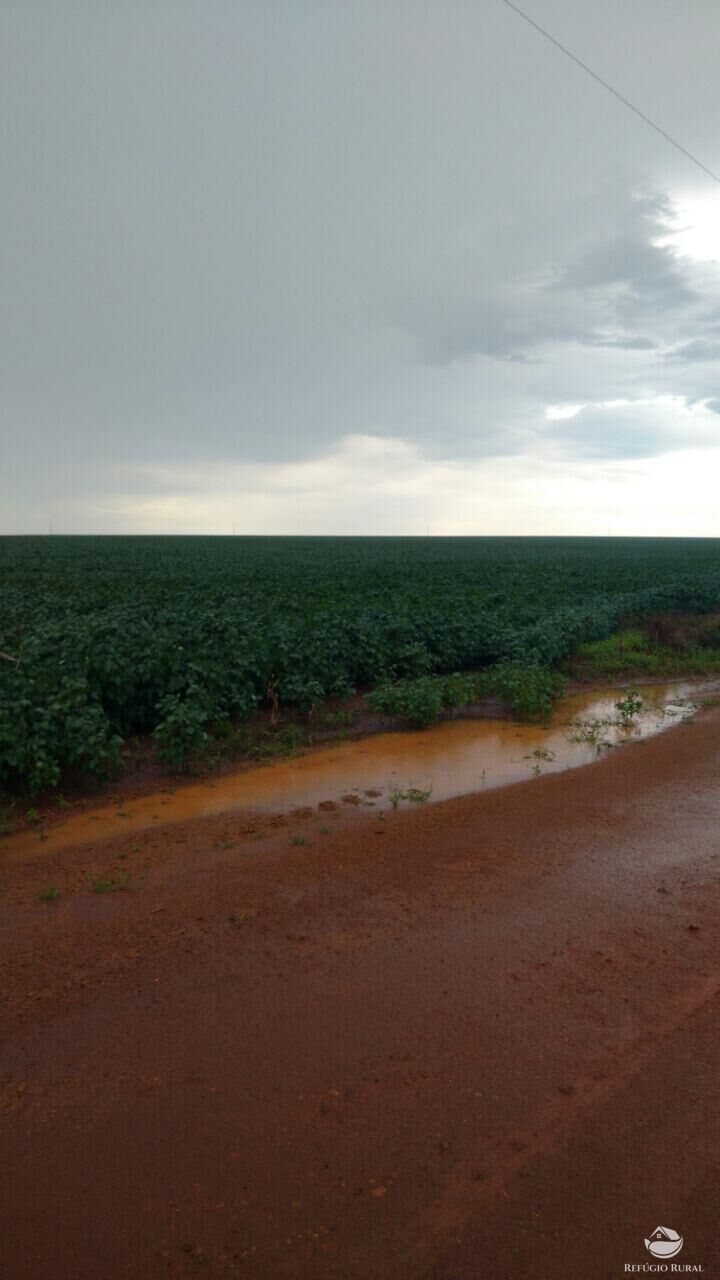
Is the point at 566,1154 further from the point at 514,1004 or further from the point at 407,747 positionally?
the point at 407,747

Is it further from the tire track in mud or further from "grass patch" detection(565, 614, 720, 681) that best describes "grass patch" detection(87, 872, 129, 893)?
"grass patch" detection(565, 614, 720, 681)

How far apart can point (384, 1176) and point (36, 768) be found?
503 centimetres

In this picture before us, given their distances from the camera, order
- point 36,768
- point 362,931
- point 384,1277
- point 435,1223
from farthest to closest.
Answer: point 36,768 < point 362,931 < point 435,1223 < point 384,1277

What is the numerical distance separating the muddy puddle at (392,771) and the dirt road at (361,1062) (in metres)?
0.84

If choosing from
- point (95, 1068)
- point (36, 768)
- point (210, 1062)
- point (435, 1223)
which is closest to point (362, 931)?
point (210, 1062)

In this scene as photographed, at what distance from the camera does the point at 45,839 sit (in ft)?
20.5

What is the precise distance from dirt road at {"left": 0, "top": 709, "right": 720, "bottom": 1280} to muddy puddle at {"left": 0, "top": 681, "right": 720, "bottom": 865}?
2.76ft

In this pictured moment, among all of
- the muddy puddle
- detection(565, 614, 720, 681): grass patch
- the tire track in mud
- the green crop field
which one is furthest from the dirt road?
detection(565, 614, 720, 681): grass patch

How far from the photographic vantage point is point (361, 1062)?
336 centimetres

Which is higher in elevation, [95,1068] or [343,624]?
[343,624]

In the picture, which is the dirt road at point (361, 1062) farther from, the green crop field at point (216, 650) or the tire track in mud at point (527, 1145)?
the green crop field at point (216, 650)

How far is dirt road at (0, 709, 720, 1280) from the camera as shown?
2.54m

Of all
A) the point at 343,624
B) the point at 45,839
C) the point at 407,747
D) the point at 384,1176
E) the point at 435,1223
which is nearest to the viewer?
the point at 435,1223

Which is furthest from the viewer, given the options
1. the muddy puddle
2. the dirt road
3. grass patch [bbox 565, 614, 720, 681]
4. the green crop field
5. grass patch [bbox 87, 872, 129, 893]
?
grass patch [bbox 565, 614, 720, 681]
